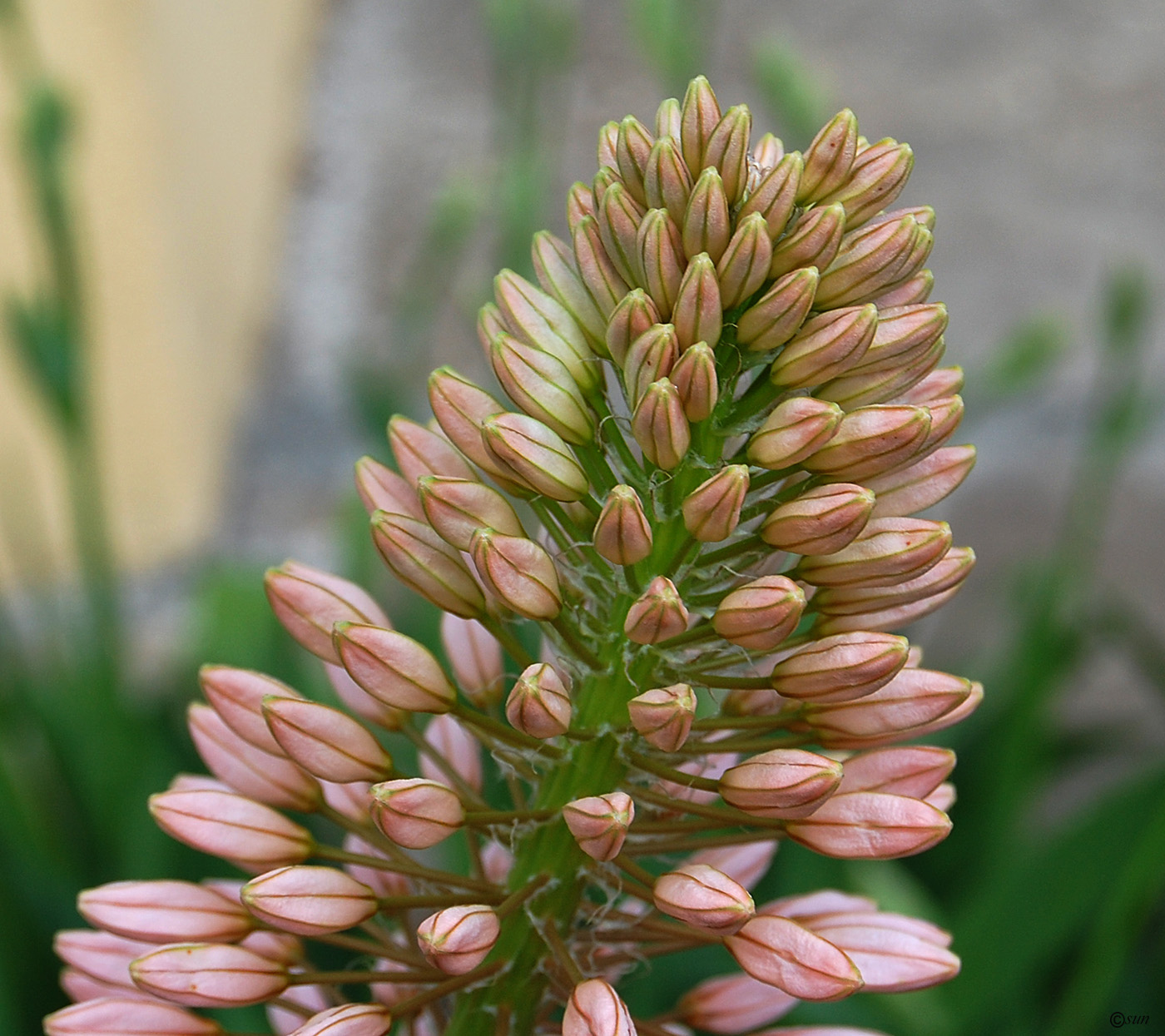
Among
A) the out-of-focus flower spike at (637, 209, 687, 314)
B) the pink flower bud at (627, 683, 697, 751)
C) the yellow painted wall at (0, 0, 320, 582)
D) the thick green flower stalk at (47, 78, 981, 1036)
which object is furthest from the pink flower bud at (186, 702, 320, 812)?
the yellow painted wall at (0, 0, 320, 582)

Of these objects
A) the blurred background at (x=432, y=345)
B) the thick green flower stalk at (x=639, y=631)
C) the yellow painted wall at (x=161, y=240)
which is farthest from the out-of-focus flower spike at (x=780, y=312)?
the yellow painted wall at (x=161, y=240)

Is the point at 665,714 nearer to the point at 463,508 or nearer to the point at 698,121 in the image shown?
the point at 463,508

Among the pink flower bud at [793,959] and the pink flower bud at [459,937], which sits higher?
the pink flower bud at [459,937]

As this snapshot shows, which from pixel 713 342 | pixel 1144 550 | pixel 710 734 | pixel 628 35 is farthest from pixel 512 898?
pixel 628 35

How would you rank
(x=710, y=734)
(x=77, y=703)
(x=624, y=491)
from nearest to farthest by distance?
(x=624, y=491), (x=710, y=734), (x=77, y=703)

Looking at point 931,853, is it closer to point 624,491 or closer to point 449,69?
point 624,491

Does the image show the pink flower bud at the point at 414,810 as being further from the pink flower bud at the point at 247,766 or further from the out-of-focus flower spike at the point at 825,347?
the out-of-focus flower spike at the point at 825,347
